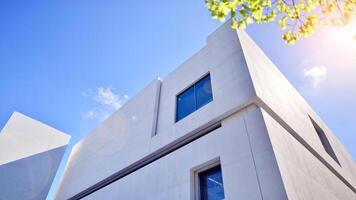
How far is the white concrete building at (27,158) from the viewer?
368 inches

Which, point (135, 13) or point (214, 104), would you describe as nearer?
point (214, 104)

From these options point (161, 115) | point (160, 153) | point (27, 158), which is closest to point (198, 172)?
point (160, 153)

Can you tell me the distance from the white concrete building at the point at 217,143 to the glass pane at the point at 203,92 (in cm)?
4

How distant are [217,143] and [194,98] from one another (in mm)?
2121

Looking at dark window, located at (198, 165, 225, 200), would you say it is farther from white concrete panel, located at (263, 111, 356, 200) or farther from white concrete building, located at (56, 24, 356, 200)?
white concrete panel, located at (263, 111, 356, 200)

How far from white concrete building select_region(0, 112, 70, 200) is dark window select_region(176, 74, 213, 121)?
843cm

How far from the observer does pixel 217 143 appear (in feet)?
14.5

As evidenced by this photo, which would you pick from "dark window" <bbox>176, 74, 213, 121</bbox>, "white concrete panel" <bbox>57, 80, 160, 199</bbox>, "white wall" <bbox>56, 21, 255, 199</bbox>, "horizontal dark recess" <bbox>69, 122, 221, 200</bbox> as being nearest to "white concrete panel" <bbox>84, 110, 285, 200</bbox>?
"horizontal dark recess" <bbox>69, 122, 221, 200</bbox>

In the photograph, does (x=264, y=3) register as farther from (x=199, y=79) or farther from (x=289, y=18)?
(x=199, y=79)

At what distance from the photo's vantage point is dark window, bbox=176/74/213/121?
5.88 metres

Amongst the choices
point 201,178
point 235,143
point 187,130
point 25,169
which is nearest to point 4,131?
point 25,169

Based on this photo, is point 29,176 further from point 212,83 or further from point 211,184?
point 212,83

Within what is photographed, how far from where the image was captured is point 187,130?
535cm

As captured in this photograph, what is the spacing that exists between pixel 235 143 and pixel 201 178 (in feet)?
3.72
